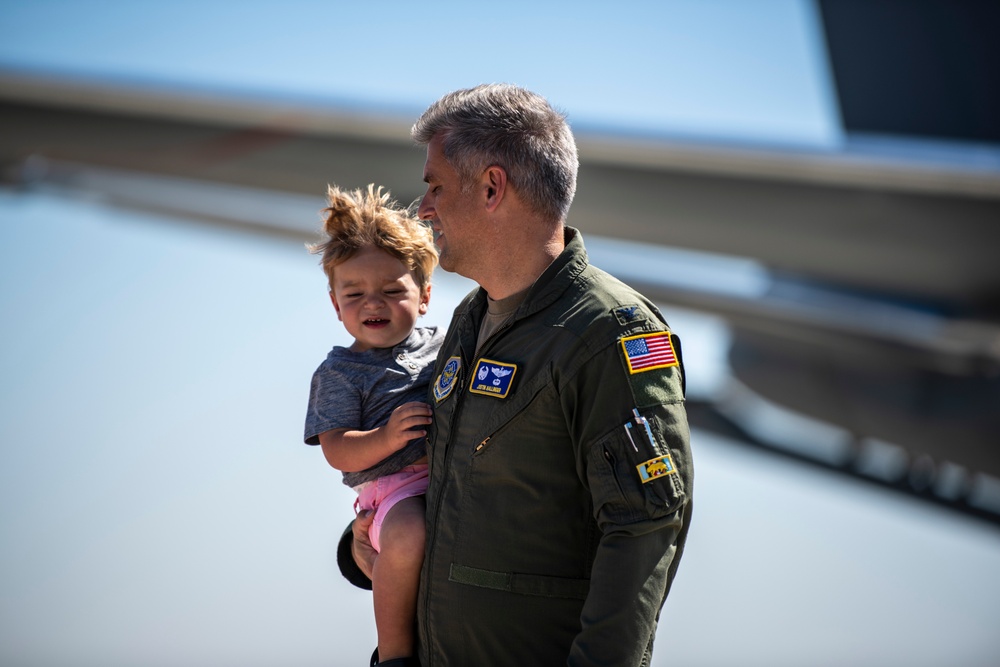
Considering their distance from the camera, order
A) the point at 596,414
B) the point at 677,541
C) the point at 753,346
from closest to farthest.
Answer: the point at 596,414 → the point at 677,541 → the point at 753,346

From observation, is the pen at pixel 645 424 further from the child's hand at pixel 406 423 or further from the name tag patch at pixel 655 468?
the child's hand at pixel 406 423

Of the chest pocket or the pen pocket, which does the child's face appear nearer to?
the chest pocket

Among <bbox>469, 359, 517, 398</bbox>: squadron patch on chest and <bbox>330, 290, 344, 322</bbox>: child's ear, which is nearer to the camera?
<bbox>469, 359, 517, 398</bbox>: squadron patch on chest

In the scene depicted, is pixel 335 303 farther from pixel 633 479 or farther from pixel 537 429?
pixel 633 479

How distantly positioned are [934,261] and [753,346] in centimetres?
376

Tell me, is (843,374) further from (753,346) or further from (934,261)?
(934,261)

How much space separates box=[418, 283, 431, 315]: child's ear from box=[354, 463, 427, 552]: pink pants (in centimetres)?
51

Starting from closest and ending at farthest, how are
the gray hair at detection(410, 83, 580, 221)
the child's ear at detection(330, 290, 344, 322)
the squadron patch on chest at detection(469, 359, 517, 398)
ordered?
the squadron patch on chest at detection(469, 359, 517, 398) < the gray hair at detection(410, 83, 580, 221) < the child's ear at detection(330, 290, 344, 322)

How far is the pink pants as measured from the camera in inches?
107

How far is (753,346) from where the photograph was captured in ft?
34.2

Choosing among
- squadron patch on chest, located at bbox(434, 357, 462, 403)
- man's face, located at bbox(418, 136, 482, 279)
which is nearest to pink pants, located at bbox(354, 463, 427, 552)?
squadron patch on chest, located at bbox(434, 357, 462, 403)

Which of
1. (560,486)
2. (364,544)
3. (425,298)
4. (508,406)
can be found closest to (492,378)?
(508,406)

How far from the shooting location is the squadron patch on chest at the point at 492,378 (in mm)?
2395

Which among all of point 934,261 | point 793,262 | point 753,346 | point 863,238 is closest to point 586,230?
point 793,262
